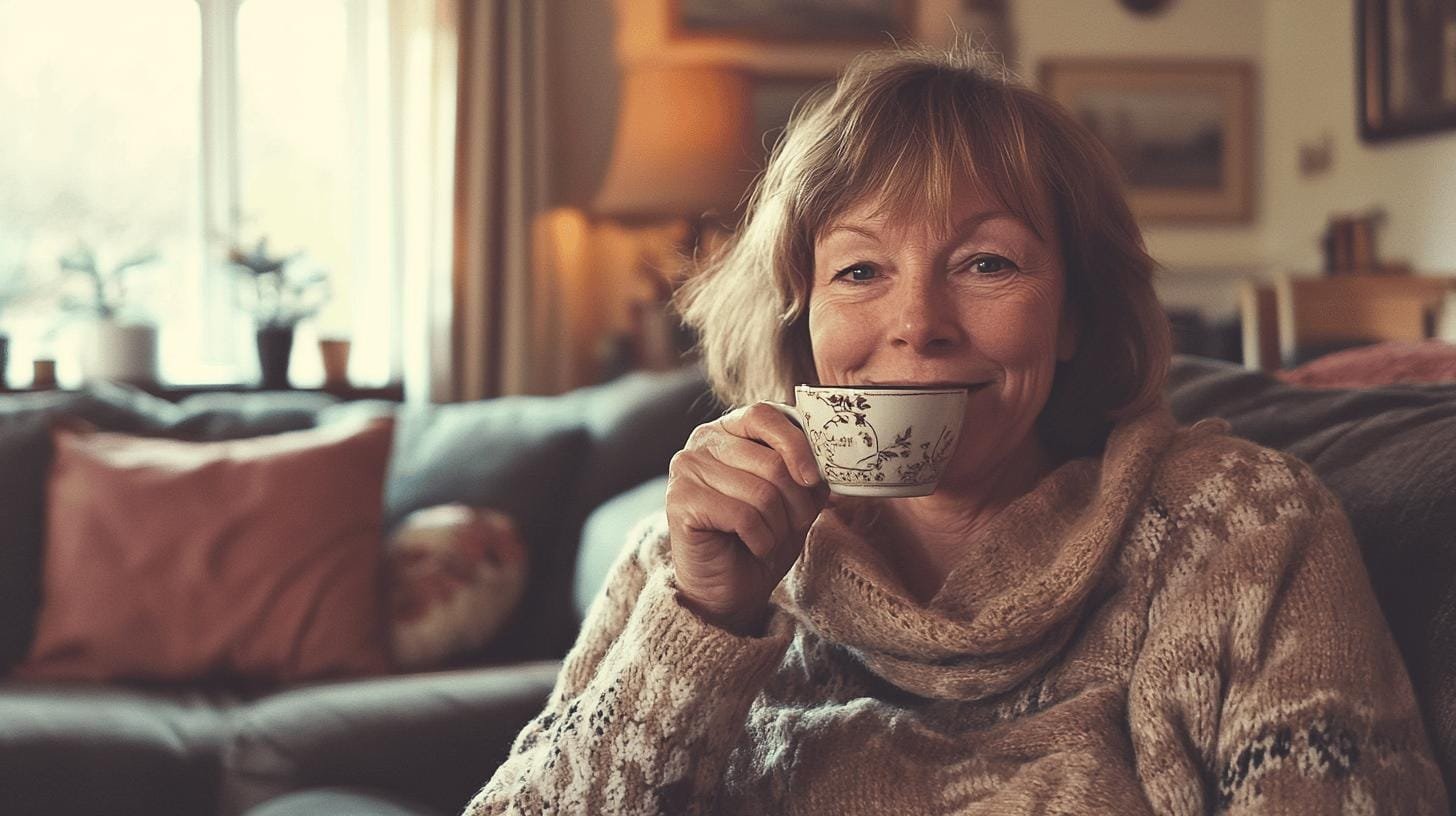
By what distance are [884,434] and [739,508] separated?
13 centimetres

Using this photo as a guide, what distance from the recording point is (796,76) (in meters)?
4.68

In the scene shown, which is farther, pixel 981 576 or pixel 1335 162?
pixel 1335 162

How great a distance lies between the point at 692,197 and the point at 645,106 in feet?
1.06

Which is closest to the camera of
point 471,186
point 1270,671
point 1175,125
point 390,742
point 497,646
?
point 1270,671

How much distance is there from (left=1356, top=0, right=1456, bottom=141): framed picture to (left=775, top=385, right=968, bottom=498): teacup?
3.88 m

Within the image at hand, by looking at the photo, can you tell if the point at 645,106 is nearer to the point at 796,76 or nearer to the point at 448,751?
the point at 796,76

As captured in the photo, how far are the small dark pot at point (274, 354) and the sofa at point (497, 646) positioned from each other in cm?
Answer: 98

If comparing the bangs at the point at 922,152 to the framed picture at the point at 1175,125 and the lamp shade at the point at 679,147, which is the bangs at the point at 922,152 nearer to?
the lamp shade at the point at 679,147

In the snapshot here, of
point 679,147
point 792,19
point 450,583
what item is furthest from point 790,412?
point 792,19

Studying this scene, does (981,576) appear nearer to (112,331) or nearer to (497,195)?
(112,331)

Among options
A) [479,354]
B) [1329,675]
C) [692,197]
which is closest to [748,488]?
[1329,675]

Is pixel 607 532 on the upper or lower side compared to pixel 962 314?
lower

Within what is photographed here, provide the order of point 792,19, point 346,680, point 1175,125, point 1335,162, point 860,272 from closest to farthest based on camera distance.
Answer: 1. point 860,272
2. point 346,680
3. point 792,19
4. point 1335,162
5. point 1175,125

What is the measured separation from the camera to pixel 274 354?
3.71 meters
